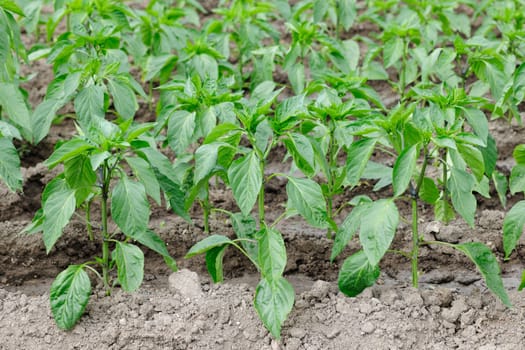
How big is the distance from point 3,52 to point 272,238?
194cm

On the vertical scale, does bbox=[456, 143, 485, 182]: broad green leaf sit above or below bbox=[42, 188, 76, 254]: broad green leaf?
above

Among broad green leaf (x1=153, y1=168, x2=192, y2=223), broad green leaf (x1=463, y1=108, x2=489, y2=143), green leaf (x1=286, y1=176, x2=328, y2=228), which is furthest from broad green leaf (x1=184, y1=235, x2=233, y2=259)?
broad green leaf (x1=463, y1=108, x2=489, y2=143)

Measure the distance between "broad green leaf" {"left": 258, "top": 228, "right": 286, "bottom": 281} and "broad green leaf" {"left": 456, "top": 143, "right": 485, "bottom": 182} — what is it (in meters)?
1.00

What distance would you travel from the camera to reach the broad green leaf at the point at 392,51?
6.47m

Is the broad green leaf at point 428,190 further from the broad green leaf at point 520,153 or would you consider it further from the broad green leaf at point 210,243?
the broad green leaf at point 210,243

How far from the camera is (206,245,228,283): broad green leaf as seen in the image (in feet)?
15.3

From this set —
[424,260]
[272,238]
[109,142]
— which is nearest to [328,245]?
[424,260]

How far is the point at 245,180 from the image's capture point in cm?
428

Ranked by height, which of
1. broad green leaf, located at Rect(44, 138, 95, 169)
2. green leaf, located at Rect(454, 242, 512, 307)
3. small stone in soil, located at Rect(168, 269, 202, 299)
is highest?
broad green leaf, located at Rect(44, 138, 95, 169)

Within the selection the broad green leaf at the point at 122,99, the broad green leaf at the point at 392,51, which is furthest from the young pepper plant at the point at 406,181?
the broad green leaf at the point at 392,51

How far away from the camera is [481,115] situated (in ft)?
15.5

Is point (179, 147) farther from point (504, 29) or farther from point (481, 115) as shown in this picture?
point (504, 29)

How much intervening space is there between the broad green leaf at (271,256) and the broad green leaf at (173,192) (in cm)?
48

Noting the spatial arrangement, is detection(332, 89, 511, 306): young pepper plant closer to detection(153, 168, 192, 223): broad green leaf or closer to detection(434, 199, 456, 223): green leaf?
detection(434, 199, 456, 223): green leaf
